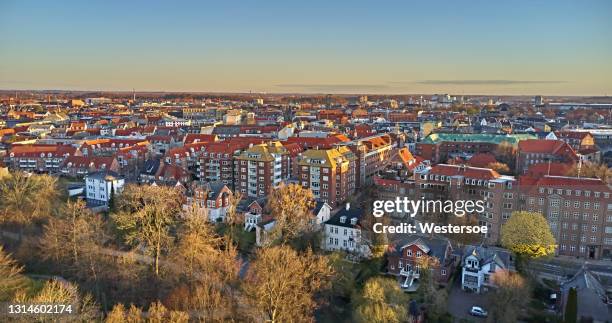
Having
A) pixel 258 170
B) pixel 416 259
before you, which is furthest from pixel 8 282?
pixel 258 170

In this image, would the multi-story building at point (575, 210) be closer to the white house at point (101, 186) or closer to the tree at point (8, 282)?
the tree at point (8, 282)

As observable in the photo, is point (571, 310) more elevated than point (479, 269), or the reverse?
point (479, 269)

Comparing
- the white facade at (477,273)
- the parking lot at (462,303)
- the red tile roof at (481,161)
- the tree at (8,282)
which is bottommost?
the parking lot at (462,303)

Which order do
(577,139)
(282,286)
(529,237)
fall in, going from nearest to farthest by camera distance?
1. (282,286)
2. (529,237)
3. (577,139)

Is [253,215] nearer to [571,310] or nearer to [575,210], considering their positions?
[571,310]

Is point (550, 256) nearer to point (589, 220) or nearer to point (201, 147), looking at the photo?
point (589, 220)

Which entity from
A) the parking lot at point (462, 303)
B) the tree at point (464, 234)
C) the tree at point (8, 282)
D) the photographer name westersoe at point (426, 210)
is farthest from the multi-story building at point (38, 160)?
the parking lot at point (462, 303)

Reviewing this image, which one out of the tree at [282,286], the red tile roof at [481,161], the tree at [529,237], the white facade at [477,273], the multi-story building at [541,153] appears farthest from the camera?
the multi-story building at [541,153]
